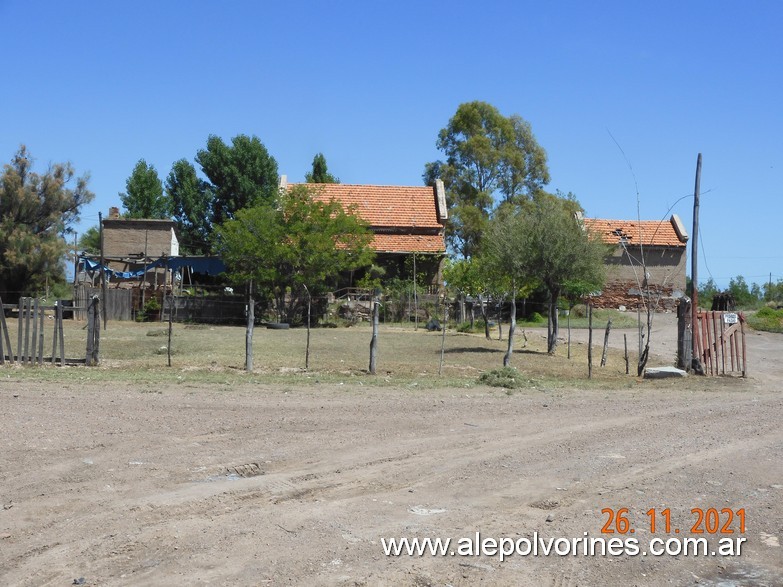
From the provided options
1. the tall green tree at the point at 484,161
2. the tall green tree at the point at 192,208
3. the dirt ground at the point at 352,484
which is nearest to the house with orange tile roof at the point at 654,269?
the tall green tree at the point at 484,161

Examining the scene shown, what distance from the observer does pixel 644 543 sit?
22.8 ft

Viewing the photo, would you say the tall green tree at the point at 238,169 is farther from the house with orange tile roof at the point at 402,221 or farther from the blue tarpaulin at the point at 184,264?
the blue tarpaulin at the point at 184,264

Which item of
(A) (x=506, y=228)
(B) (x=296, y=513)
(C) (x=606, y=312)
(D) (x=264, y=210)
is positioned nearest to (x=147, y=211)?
(D) (x=264, y=210)

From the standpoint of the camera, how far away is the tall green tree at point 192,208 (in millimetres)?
62219

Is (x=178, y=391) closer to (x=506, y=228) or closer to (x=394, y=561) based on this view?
(x=394, y=561)

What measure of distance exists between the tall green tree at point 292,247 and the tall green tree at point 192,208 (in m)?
22.7

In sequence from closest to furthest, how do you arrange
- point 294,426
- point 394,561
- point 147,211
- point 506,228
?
point 394,561, point 294,426, point 506,228, point 147,211

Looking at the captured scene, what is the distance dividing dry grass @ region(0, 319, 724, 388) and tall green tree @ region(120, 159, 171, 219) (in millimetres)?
35152

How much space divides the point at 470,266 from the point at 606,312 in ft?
50.0

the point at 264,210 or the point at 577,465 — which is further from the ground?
the point at 264,210

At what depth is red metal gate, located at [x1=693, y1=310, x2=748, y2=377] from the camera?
21.6m

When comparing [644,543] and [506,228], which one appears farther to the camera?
[506,228]

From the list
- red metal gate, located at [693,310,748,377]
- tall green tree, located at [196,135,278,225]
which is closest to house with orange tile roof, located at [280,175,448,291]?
tall green tree, located at [196,135,278,225]

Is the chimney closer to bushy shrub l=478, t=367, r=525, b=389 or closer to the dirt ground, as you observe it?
bushy shrub l=478, t=367, r=525, b=389
